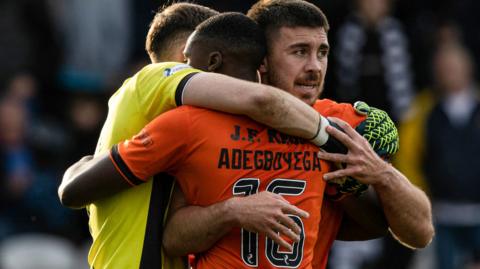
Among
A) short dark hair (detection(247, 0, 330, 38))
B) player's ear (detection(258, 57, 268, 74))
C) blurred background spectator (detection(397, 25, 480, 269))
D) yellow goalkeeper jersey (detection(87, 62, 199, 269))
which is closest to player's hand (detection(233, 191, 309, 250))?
yellow goalkeeper jersey (detection(87, 62, 199, 269))

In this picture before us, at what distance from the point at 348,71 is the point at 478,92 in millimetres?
1617

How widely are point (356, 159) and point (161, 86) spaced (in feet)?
3.04

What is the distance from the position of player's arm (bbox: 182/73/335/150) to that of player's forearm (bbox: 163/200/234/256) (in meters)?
0.41

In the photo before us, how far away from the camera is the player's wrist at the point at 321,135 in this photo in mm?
5789

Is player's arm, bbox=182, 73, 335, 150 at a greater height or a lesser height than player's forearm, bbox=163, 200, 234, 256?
greater

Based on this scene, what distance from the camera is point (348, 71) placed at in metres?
11.3

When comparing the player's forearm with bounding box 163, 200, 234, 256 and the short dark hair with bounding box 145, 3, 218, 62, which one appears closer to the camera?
the player's forearm with bounding box 163, 200, 234, 256

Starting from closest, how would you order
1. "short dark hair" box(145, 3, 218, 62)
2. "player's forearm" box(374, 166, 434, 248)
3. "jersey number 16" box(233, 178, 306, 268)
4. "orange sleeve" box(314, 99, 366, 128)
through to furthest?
"jersey number 16" box(233, 178, 306, 268) < "player's forearm" box(374, 166, 434, 248) < "orange sleeve" box(314, 99, 366, 128) < "short dark hair" box(145, 3, 218, 62)

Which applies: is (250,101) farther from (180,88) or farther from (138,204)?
(138,204)

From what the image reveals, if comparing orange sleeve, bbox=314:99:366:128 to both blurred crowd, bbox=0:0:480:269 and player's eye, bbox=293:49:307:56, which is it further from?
blurred crowd, bbox=0:0:480:269

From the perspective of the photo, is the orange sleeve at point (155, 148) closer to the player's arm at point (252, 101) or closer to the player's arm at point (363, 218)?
the player's arm at point (252, 101)

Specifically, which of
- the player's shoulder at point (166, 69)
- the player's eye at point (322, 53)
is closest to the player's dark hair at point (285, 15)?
the player's eye at point (322, 53)

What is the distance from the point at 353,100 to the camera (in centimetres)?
1106

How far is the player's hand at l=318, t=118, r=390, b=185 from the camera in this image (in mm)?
5812
